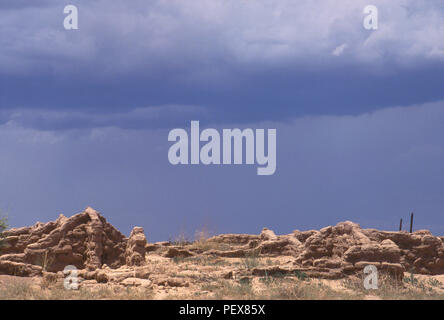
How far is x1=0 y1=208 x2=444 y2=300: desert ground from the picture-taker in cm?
1362

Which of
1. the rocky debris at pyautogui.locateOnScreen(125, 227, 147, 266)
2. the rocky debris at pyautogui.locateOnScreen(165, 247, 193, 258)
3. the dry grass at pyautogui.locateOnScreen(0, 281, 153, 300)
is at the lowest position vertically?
the dry grass at pyautogui.locateOnScreen(0, 281, 153, 300)

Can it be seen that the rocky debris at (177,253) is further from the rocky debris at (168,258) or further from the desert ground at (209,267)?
the rocky debris at (168,258)

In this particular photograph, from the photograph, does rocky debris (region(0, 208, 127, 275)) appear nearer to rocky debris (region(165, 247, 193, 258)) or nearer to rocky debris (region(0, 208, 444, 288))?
rocky debris (region(0, 208, 444, 288))

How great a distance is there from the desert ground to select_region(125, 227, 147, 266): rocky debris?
0.03 m

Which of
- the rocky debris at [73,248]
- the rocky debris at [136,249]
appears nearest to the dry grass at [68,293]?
the rocky debris at [73,248]

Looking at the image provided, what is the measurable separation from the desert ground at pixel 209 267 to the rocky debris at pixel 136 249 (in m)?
0.03

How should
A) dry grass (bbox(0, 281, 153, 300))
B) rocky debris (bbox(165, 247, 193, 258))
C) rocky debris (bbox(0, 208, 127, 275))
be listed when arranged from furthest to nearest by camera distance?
rocky debris (bbox(165, 247, 193, 258)) < rocky debris (bbox(0, 208, 127, 275)) < dry grass (bbox(0, 281, 153, 300))

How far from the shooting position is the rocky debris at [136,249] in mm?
18203

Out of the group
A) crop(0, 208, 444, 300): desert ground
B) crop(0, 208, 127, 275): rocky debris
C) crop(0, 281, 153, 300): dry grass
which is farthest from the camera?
crop(0, 208, 127, 275): rocky debris

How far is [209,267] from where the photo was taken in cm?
1766

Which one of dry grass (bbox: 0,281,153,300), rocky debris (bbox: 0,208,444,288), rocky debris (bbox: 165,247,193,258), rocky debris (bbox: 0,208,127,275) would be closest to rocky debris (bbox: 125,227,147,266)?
rocky debris (bbox: 0,208,444,288)
